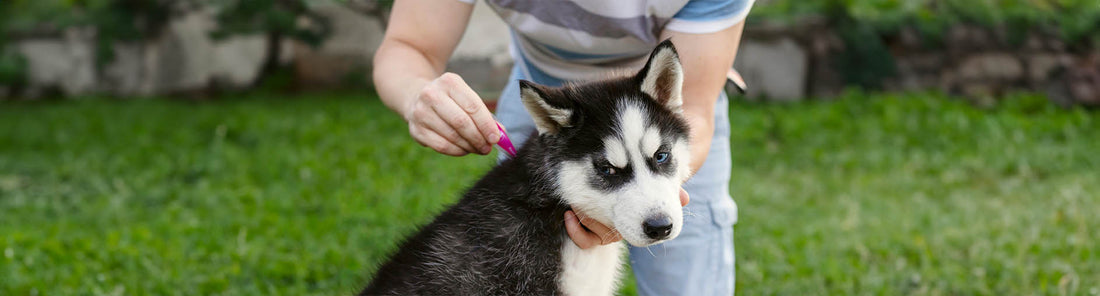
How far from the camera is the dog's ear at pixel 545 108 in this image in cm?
258

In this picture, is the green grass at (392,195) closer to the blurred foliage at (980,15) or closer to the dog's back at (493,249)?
the dog's back at (493,249)

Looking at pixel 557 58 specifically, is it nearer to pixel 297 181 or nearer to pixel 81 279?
pixel 81 279

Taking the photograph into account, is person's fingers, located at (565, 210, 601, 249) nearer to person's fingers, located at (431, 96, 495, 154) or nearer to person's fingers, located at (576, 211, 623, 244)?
person's fingers, located at (576, 211, 623, 244)

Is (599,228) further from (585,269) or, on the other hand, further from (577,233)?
(585,269)

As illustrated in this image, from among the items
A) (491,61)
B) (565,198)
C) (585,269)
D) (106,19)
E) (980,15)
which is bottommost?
(491,61)

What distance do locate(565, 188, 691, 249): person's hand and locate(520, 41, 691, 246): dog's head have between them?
4cm

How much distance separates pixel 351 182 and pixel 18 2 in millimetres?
7487

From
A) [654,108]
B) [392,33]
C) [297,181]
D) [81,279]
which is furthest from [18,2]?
[654,108]

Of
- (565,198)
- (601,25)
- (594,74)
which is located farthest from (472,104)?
(594,74)

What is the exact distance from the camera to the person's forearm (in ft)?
9.78

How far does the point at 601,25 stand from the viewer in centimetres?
A: 314

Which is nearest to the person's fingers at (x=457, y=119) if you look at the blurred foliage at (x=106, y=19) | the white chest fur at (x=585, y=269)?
the white chest fur at (x=585, y=269)

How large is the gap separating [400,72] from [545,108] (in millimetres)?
642

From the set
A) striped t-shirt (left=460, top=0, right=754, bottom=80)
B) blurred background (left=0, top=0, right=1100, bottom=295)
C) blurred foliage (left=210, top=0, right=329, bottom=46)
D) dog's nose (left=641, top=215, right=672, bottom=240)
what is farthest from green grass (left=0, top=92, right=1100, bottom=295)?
dog's nose (left=641, top=215, right=672, bottom=240)
